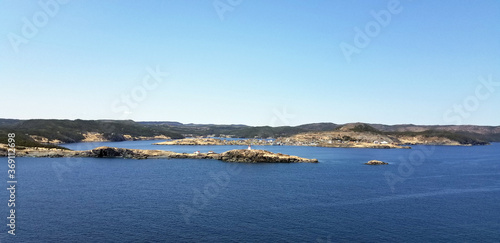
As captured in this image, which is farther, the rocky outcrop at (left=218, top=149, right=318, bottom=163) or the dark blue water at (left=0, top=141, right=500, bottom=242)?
the rocky outcrop at (left=218, top=149, right=318, bottom=163)

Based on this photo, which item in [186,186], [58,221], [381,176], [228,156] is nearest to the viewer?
[58,221]

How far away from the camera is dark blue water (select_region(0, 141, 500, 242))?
48.7 m

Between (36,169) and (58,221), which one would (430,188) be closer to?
(58,221)

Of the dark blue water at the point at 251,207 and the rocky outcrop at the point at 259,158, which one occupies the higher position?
the rocky outcrop at the point at 259,158

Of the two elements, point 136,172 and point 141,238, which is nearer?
point 141,238

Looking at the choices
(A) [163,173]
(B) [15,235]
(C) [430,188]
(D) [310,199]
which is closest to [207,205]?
(D) [310,199]

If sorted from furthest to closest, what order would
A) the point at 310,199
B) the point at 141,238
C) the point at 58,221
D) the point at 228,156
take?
the point at 228,156 → the point at 310,199 → the point at 58,221 → the point at 141,238

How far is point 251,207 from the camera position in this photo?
64000 millimetres

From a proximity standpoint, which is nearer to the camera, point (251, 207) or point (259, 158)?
point (251, 207)

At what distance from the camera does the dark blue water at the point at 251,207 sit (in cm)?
4872

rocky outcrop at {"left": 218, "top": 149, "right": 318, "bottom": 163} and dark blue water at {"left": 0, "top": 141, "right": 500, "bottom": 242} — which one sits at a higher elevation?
rocky outcrop at {"left": 218, "top": 149, "right": 318, "bottom": 163}

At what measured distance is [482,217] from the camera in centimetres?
5891

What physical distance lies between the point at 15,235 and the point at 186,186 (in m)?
41.5

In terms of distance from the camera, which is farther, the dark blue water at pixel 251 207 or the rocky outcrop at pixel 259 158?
the rocky outcrop at pixel 259 158
